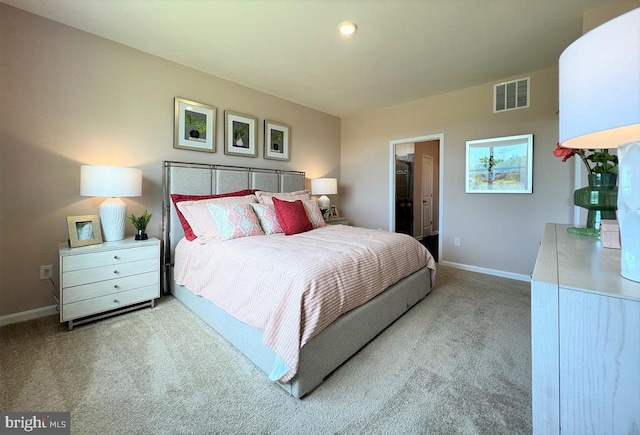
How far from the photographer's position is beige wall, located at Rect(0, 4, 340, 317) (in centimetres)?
214

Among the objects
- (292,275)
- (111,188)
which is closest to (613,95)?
(292,275)

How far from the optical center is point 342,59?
2.91 m

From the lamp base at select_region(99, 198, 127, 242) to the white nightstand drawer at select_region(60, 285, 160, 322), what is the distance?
0.53m

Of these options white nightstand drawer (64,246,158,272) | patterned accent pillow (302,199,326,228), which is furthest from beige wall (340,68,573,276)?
white nightstand drawer (64,246,158,272)

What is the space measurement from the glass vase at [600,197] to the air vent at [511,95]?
7.57 feet

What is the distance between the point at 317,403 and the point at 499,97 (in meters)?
4.07

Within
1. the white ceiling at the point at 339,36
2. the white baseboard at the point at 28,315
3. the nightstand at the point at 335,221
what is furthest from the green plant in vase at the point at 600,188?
the white baseboard at the point at 28,315

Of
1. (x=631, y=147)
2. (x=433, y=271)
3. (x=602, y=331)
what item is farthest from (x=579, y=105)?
(x=433, y=271)

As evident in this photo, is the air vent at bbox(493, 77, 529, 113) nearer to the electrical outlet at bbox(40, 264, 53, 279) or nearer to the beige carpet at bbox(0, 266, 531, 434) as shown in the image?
the beige carpet at bbox(0, 266, 531, 434)

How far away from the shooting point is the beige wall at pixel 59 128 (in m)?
2.14

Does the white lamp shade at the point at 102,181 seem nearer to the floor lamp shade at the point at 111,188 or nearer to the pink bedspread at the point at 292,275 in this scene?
the floor lamp shade at the point at 111,188

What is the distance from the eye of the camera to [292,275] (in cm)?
150

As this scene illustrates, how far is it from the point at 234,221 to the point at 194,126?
1.45 metres

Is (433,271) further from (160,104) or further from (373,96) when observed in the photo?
(160,104)
